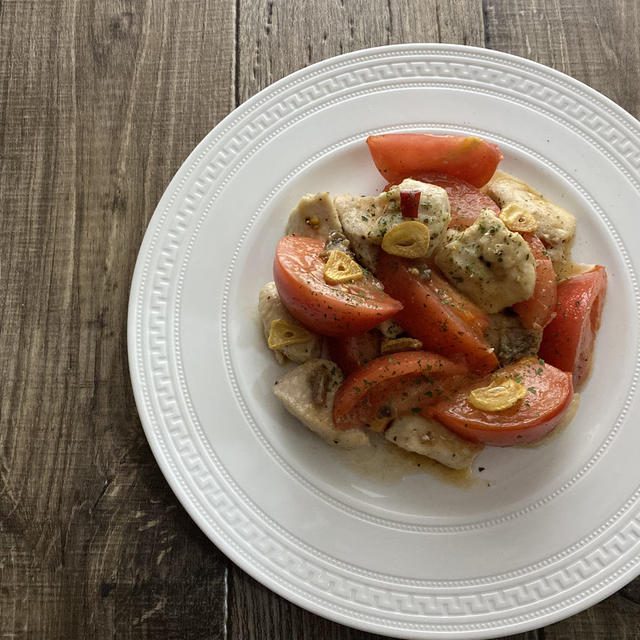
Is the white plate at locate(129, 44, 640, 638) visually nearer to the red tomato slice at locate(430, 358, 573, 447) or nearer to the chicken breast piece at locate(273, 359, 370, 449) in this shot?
the chicken breast piece at locate(273, 359, 370, 449)

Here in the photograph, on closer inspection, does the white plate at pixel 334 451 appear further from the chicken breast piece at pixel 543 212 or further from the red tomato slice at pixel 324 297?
the red tomato slice at pixel 324 297

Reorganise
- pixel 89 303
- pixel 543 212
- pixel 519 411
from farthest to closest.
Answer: pixel 89 303, pixel 543 212, pixel 519 411

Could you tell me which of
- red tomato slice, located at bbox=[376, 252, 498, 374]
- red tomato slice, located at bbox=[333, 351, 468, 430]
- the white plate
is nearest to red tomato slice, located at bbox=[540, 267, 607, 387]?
the white plate

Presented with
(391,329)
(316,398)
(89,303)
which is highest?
(391,329)

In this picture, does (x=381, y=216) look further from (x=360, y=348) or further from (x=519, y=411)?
(x=519, y=411)

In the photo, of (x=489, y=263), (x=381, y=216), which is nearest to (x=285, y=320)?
(x=381, y=216)

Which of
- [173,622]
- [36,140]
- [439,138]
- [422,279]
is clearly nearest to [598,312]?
[422,279]

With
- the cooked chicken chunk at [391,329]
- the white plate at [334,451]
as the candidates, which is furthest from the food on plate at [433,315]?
the white plate at [334,451]
